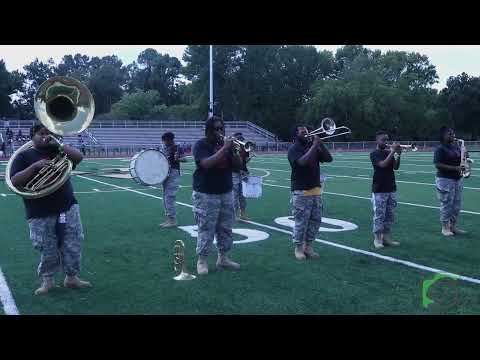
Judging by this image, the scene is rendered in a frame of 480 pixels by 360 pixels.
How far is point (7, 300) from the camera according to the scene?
596 cm

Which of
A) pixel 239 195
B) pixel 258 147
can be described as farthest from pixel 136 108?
pixel 239 195

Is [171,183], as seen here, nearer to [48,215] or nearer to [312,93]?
[48,215]

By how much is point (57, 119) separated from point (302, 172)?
11.4 feet

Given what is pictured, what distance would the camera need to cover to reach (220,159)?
6801mm

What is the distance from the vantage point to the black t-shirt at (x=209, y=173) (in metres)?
6.96

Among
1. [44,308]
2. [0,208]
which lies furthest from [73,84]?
[0,208]

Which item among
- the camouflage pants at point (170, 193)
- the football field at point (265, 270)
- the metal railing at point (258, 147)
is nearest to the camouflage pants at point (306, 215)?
the football field at point (265, 270)

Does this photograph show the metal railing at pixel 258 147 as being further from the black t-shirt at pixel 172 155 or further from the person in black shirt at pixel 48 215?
the person in black shirt at pixel 48 215

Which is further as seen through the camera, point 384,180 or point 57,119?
point 384,180

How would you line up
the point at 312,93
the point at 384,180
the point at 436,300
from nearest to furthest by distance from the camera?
the point at 436,300, the point at 384,180, the point at 312,93

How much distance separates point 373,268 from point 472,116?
252 feet

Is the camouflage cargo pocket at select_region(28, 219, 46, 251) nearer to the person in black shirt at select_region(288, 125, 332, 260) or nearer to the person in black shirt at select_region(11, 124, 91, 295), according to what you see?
the person in black shirt at select_region(11, 124, 91, 295)

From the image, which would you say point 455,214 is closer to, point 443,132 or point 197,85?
point 443,132

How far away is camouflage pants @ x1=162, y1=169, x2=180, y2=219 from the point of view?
424 inches
